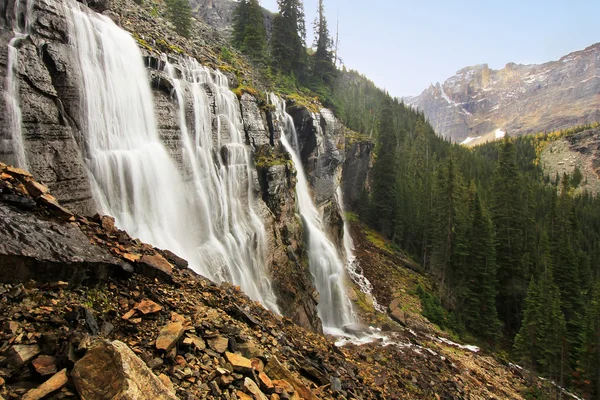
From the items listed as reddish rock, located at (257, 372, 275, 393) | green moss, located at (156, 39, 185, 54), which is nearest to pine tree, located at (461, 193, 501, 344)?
reddish rock, located at (257, 372, 275, 393)

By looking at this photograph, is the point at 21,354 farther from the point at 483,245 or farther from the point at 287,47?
the point at 287,47

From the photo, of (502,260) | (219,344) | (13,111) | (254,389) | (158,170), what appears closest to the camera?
(254,389)

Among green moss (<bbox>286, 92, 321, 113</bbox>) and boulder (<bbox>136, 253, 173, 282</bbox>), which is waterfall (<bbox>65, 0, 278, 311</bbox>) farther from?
green moss (<bbox>286, 92, 321, 113</bbox>)

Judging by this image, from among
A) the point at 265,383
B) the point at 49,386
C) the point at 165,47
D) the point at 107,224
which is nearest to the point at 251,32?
the point at 165,47

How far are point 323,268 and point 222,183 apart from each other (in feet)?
41.3

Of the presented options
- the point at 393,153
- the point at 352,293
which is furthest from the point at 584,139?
the point at 352,293

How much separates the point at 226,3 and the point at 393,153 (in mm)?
57004

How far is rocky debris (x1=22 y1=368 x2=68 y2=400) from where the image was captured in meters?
4.40

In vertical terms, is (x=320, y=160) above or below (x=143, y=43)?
below

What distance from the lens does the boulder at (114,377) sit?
464 cm

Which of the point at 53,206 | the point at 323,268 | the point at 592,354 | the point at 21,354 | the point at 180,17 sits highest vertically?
the point at 180,17

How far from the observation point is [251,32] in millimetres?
44750

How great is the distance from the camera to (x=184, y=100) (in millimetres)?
20422

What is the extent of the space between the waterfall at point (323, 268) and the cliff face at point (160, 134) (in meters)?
2.12
